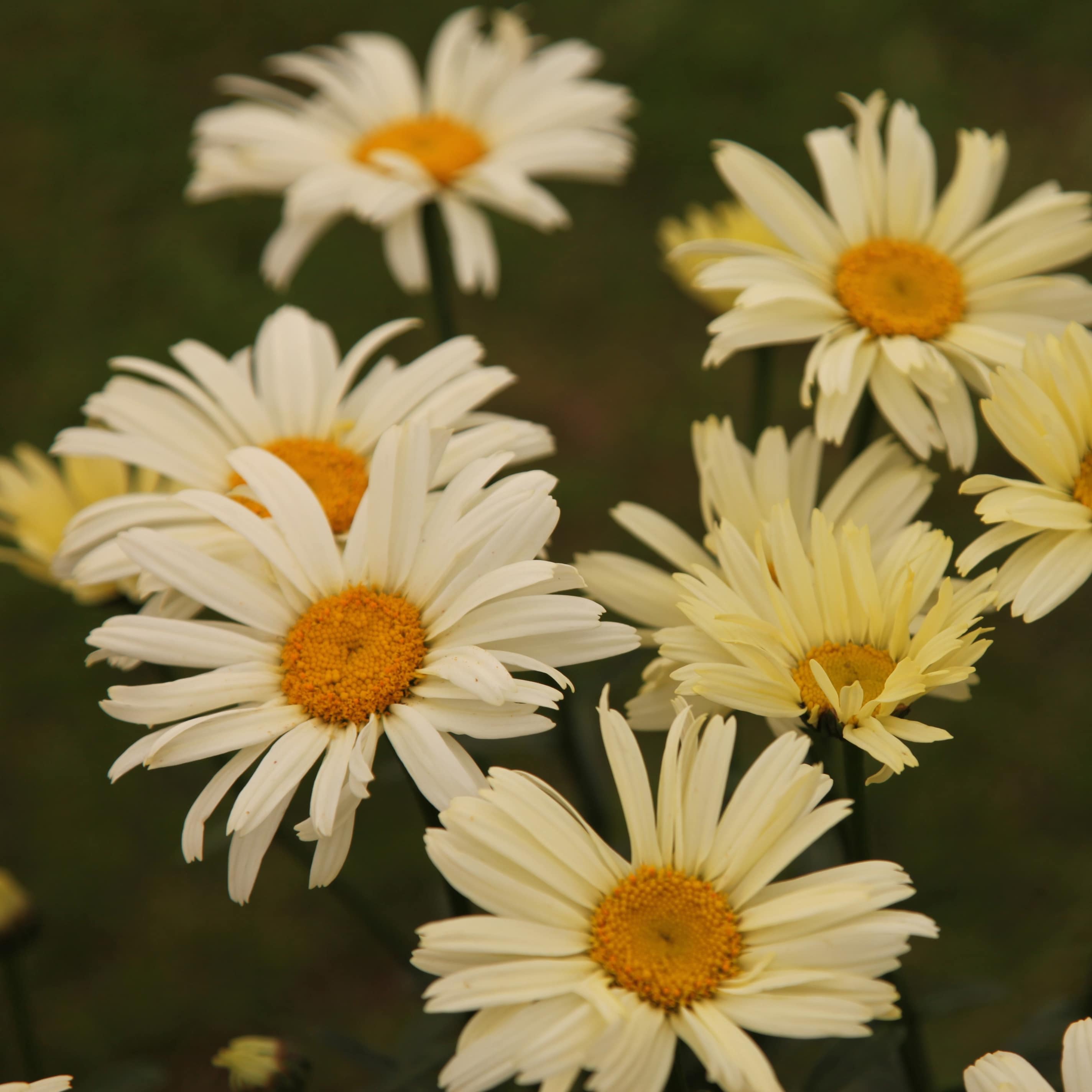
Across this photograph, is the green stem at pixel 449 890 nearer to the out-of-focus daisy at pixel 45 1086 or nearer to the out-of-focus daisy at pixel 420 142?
the out-of-focus daisy at pixel 45 1086

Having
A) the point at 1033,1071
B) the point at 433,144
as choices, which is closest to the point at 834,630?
the point at 1033,1071

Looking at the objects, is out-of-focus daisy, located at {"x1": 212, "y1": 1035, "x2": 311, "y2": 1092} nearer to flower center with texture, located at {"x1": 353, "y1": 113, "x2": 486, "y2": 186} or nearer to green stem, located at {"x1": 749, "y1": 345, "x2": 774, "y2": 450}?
green stem, located at {"x1": 749, "y1": 345, "x2": 774, "y2": 450}

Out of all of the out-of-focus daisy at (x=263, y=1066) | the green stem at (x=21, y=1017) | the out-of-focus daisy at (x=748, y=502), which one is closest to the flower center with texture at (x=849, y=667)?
the out-of-focus daisy at (x=748, y=502)

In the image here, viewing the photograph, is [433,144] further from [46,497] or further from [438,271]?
[46,497]

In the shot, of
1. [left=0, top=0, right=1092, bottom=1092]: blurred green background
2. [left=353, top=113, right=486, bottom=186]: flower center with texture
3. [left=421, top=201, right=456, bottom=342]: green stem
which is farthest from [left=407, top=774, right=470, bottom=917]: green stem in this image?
[left=353, top=113, right=486, bottom=186]: flower center with texture

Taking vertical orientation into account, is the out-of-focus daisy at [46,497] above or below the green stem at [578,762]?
above

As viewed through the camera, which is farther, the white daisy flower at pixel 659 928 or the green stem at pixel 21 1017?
the green stem at pixel 21 1017
